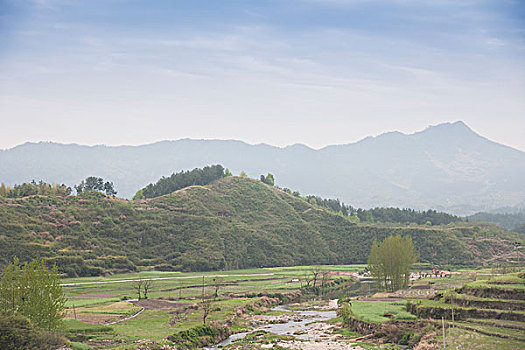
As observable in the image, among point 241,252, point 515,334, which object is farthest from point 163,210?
point 515,334

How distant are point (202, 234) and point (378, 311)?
79.0 meters

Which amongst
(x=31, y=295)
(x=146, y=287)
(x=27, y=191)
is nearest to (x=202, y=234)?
(x=27, y=191)

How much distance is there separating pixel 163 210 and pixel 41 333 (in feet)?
337

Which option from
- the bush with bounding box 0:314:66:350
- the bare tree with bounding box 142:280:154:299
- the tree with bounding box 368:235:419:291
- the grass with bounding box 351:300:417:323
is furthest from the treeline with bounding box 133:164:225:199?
the bush with bounding box 0:314:66:350

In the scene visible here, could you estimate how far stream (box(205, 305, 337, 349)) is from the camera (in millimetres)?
56250

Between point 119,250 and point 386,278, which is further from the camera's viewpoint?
point 119,250

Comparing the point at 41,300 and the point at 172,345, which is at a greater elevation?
the point at 41,300

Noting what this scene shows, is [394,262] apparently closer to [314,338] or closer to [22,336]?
[314,338]

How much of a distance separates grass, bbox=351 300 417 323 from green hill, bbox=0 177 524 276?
202ft

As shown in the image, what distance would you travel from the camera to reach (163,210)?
141625 millimetres

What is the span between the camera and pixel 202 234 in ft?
440

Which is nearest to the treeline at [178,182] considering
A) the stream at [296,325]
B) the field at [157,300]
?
the field at [157,300]

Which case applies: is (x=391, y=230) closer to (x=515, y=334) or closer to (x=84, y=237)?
(x=84, y=237)

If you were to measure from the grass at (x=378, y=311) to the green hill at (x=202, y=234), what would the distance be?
202 ft
